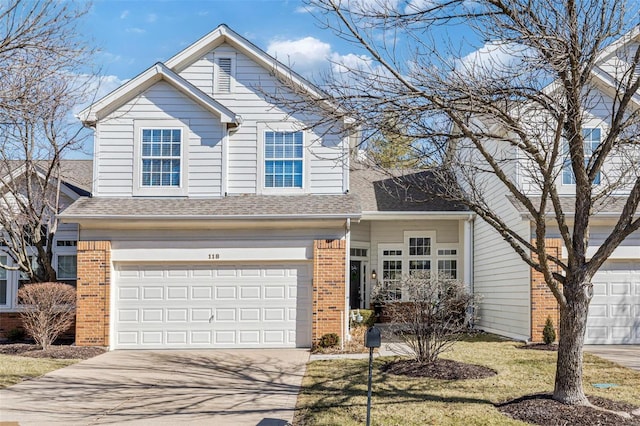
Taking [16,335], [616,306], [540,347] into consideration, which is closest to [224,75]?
[16,335]

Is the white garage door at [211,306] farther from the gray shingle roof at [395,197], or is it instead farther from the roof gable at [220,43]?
the roof gable at [220,43]

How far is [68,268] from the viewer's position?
1755cm

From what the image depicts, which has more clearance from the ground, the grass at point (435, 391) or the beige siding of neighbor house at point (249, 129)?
the beige siding of neighbor house at point (249, 129)

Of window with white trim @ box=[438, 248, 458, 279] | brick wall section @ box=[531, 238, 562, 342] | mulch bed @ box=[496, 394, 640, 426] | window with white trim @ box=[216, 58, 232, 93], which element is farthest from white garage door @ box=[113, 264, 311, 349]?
mulch bed @ box=[496, 394, 640, 426]

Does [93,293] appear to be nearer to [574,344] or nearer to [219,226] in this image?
[219,226]

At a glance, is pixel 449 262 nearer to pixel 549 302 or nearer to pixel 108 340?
pixel 549 302

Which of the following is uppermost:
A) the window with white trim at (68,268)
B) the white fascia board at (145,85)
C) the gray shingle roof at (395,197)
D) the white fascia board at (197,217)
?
the white fascia board at (145,85)

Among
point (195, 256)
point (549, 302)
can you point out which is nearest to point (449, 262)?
point (549, 302)

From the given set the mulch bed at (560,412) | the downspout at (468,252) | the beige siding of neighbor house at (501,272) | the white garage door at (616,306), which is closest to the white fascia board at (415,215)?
the downspout at (468,252)

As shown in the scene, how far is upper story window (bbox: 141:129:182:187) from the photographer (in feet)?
51.8

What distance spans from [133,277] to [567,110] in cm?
1110

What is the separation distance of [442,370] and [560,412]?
10.4ft

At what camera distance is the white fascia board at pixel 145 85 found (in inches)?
611

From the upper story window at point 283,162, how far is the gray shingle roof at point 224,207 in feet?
1.37
